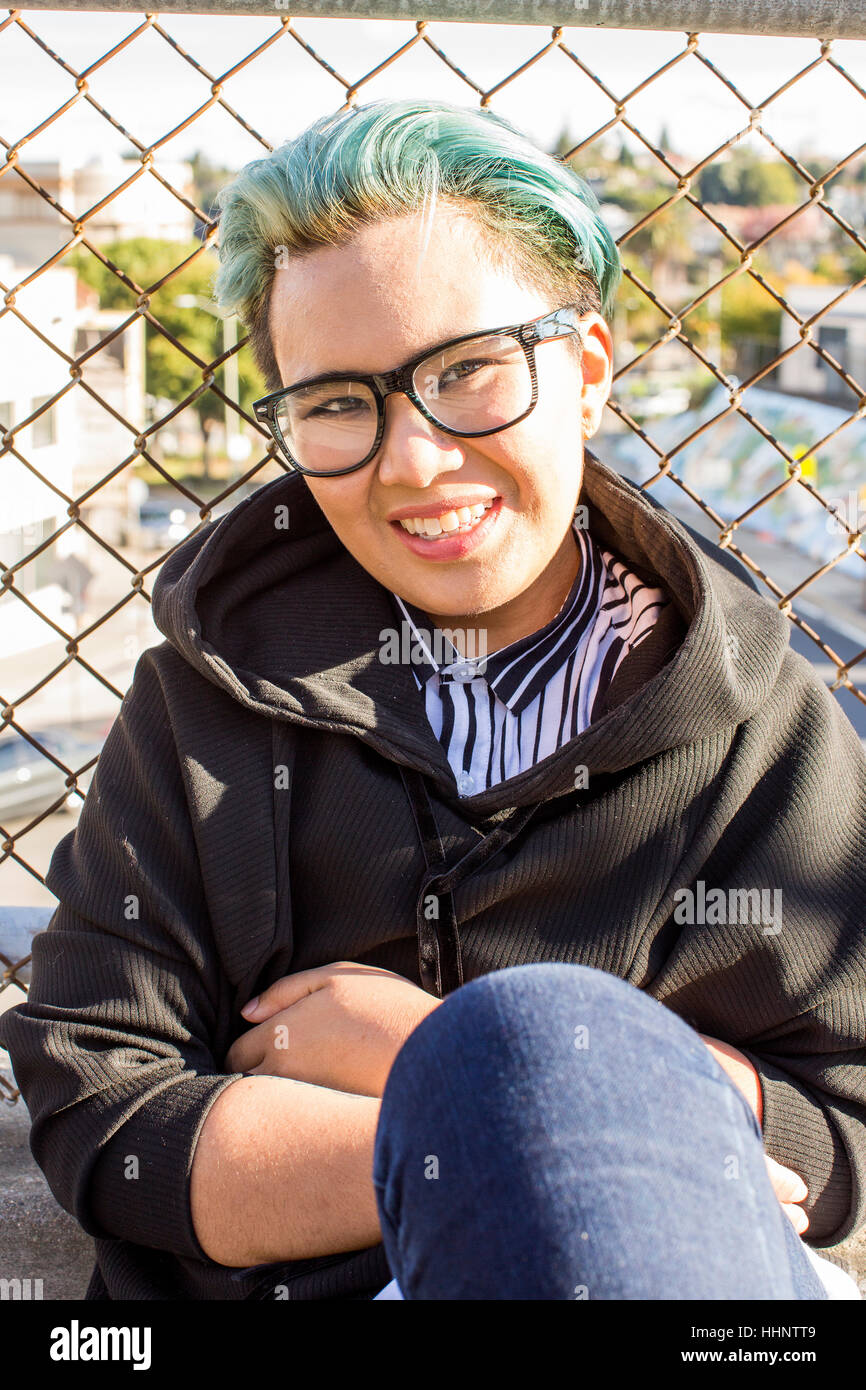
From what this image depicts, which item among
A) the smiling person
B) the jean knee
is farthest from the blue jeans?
the smiling person

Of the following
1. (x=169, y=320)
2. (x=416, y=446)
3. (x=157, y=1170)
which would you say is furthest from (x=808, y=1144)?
(x=169, y=320)

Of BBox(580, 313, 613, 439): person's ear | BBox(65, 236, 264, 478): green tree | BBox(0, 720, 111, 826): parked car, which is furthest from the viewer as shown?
BBox(65, 236, 264, 478): green tree

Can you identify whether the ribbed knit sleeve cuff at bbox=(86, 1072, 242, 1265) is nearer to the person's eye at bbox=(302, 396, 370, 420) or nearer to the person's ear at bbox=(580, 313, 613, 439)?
the person's eye at bbox=(302, 396, 370, 420)

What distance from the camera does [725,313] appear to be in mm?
54094

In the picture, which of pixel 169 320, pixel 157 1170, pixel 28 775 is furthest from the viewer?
pixel 169 320

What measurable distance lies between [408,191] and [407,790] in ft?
2.62

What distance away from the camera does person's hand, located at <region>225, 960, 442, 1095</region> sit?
63.1 inches

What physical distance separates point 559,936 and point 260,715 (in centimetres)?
53

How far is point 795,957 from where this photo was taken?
64.7 inches

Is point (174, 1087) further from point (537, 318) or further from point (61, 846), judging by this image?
point (537, 318)

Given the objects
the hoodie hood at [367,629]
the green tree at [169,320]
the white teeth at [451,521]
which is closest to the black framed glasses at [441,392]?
the white teeth at [451,521]

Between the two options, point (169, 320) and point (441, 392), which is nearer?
point (441, 392)

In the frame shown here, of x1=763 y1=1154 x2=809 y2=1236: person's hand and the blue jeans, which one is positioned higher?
the blue jeans

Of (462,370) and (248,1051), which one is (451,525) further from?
(248,1051)
